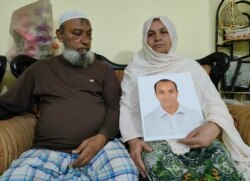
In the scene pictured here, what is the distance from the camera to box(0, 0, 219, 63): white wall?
6.19ft

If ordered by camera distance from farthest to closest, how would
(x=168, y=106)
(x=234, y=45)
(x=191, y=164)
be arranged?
(x=234, y=45), (x=168, y=106), (x=191, y=164)

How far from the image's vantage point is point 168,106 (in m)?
1.26

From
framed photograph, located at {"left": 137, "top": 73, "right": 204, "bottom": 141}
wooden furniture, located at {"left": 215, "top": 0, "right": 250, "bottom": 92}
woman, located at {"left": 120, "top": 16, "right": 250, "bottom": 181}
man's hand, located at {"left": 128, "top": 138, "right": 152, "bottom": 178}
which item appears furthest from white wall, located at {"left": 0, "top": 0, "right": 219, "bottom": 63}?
man's hand, located at {"left": 128, "top": 138, "right": 152, "bottom": 178}

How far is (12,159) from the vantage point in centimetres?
115

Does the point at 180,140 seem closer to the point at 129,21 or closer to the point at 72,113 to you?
the point at 72,113

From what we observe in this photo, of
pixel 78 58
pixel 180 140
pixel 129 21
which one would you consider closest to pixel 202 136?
pixel 180 140

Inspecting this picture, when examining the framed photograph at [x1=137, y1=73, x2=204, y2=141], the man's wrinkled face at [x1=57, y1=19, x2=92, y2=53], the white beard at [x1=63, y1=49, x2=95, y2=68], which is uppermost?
the man's wrinkled face at [x1=57, y1=19, x2=92, y2=53]

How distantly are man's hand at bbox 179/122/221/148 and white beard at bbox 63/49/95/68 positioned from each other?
594mm

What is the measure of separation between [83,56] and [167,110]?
1.62 feet

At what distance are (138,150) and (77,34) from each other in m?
0.65

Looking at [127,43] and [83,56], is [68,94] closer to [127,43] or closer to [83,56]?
[83,56]

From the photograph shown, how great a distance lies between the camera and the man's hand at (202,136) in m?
1.16

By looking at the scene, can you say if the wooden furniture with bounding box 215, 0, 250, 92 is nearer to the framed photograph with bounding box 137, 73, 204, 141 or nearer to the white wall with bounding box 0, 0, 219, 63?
the white wall with bounding box 0, 0, 219, 63

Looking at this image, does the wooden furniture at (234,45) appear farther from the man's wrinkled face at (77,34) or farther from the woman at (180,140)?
the man's wrinkled face at (77,34)
